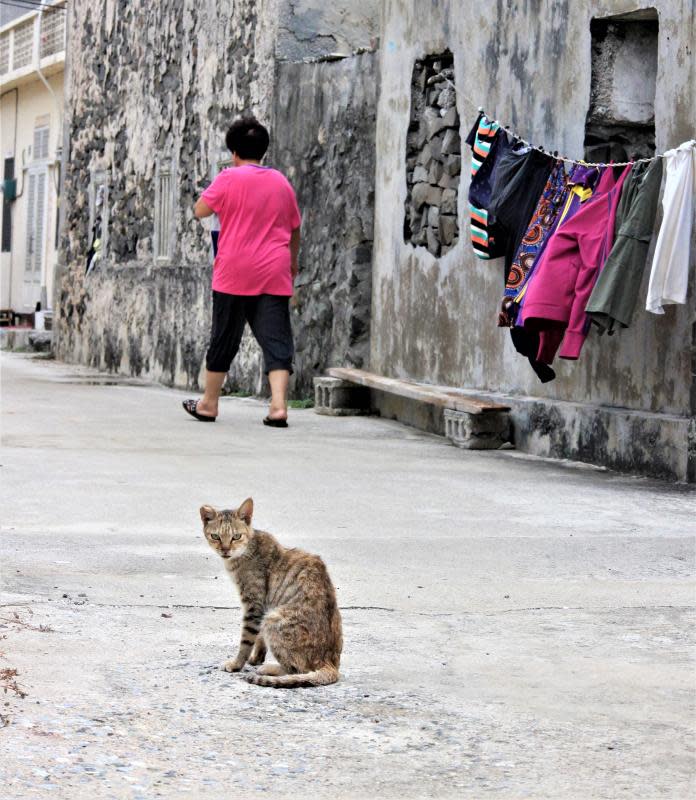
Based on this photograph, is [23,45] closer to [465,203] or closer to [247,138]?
[247,138]

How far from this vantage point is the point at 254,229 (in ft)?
32.4

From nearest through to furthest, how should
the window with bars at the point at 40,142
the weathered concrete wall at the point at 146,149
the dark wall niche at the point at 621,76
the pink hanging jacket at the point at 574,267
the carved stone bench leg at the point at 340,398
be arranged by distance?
the pink hanging jacket at the point at 574,267 → the dark wall niche at the point at 621,76 → the carved stone bench leg at the point at 340,398 → the weathered concrete wall at the point at 146,149 → the window with bars at the point at 40,142

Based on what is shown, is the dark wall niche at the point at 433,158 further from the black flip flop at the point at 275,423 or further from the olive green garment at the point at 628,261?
the olive green garment at the point at 628,261

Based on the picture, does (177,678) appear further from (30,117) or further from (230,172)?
(30,117)

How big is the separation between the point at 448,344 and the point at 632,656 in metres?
5.58

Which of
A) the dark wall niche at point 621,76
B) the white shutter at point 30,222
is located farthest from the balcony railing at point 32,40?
the dark wall niche at point 621,76

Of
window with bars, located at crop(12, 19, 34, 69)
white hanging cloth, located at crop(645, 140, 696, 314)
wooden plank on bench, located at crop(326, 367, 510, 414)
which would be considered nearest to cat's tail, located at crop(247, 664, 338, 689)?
white hanging cloth, located at crop(645, 140, 696, 314)

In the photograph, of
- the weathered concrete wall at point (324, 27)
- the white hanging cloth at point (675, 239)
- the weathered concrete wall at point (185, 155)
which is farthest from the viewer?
the weathered concrete wall at point (324, 27)

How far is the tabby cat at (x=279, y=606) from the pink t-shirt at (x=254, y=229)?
18.9ft

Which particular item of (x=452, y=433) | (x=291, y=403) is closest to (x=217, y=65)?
(x=291, y=403)

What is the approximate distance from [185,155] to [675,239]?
24.9ft

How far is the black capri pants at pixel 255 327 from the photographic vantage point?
Result: 9.87 meters

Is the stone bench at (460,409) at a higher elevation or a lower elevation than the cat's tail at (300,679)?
higher

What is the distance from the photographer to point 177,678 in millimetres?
3947
